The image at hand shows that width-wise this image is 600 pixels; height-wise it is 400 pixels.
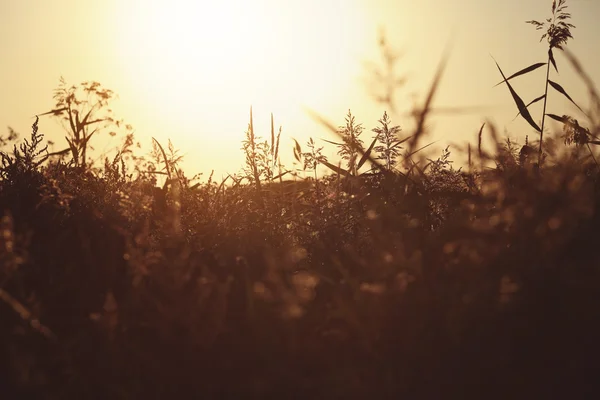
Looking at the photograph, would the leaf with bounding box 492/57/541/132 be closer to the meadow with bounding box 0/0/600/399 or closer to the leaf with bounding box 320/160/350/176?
the meadow with bounding box 0/0/600/399

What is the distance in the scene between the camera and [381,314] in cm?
208

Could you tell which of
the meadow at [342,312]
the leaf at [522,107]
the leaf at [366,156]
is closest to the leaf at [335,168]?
the leaf at [366,156]

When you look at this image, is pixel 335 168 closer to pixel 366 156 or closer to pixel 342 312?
pixel 366 156

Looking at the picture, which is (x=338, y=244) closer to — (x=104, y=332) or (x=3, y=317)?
(x=104, y=332)

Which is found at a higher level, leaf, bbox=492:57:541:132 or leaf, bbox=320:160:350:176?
leaf, bbox=492:57:541:132

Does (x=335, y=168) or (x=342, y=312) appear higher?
(x=335, y=168)

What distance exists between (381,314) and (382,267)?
20 cm

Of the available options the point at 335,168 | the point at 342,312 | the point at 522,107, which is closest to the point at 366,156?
the point at 335,168

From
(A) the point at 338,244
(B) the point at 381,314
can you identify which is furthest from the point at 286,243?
(B) the point at 381,314

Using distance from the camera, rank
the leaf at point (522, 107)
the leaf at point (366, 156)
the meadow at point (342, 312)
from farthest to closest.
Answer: the leaf at point (522, 107)
the leaf at point (366, 156)
the meadow at point (342, 312)

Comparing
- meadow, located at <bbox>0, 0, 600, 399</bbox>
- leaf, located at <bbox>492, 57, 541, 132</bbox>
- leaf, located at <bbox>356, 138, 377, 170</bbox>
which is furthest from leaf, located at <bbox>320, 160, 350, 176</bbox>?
leaf, located at <bbox>492, 57, 541, 132</bbox>

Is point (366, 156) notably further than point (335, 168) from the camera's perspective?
No

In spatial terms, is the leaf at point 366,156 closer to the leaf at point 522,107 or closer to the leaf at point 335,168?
the leaf at point 335,168

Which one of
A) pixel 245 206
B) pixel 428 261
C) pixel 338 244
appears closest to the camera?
pixel 428 261
